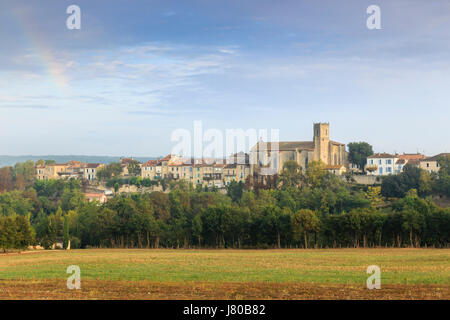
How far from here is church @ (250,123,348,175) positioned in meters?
130

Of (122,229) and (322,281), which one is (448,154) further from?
(322,281)

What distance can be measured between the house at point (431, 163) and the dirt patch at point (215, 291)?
9764 cm

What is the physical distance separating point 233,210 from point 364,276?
141ft

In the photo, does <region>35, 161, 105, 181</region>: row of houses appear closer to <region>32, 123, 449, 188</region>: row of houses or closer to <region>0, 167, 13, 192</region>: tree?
<region>0, 167, 13, 192</region>: tree

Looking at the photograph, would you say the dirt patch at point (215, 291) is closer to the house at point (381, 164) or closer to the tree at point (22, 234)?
the tree at point (22, 234)

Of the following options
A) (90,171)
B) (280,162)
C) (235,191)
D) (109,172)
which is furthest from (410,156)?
(90,171)

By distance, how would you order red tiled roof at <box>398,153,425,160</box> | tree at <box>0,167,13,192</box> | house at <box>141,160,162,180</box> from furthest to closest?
1. tree at <box>0,167,13,192</box>
2. house at <box>141,160,162,180</box>
3. red tiled roof at <box>398,153,425,160</box>

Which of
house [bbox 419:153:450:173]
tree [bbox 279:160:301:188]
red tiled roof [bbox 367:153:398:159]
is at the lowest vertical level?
tree [bbox 279:160:301:188]

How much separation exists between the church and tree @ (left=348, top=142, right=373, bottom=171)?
244cm

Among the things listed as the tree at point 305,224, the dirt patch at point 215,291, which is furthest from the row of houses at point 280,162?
the dirt patch at point 215,291

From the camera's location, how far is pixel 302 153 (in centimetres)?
13075

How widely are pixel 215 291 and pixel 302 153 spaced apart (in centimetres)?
10996

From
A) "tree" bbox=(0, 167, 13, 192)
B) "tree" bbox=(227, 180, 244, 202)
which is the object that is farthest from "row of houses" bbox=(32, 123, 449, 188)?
"tree" bbox=(0, 167, 13, 192)

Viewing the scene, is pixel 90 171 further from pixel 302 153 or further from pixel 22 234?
pixel 22 234
